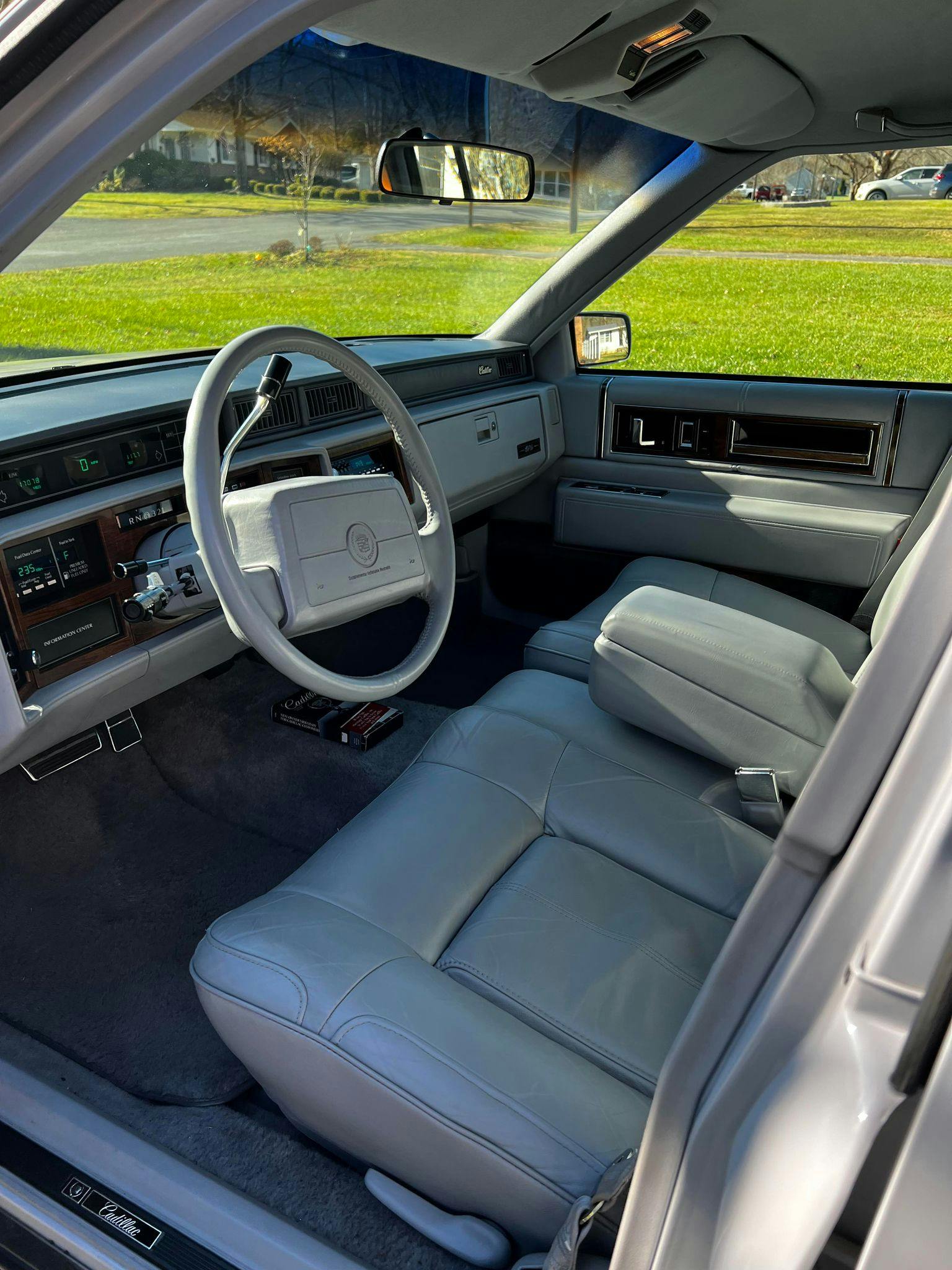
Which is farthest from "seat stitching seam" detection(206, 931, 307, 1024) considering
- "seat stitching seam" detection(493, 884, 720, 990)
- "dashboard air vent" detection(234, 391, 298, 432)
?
"dashboard air vent" detection(234, 391, 298, 432)

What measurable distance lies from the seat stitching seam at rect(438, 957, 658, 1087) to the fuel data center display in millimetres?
872

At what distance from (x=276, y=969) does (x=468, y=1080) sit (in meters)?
0.27

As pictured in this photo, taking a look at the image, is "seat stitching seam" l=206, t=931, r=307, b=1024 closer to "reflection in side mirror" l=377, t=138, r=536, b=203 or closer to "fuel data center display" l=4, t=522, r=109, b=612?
"fuel data center display" l=4, t=522, r=109, b=612

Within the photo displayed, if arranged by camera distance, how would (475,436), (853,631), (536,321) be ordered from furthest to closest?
(536,321)
(475,436)
(853,631)

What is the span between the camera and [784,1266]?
24.7 inches

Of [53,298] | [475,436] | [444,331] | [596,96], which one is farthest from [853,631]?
[53,298]

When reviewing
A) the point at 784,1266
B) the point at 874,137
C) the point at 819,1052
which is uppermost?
the point at 874,137

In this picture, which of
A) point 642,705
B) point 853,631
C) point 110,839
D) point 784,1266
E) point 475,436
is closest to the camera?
point 784,1266

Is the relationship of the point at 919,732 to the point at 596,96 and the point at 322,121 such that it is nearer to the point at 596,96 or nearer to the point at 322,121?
the point at 596,96

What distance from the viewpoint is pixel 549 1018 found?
1.17m

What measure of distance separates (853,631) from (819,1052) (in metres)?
1.88

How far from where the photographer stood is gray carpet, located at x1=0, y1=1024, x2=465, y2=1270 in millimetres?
1171

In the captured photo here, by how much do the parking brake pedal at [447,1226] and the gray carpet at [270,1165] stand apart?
0.18 ft

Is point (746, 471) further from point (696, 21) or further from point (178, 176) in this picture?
point (178, 176)
